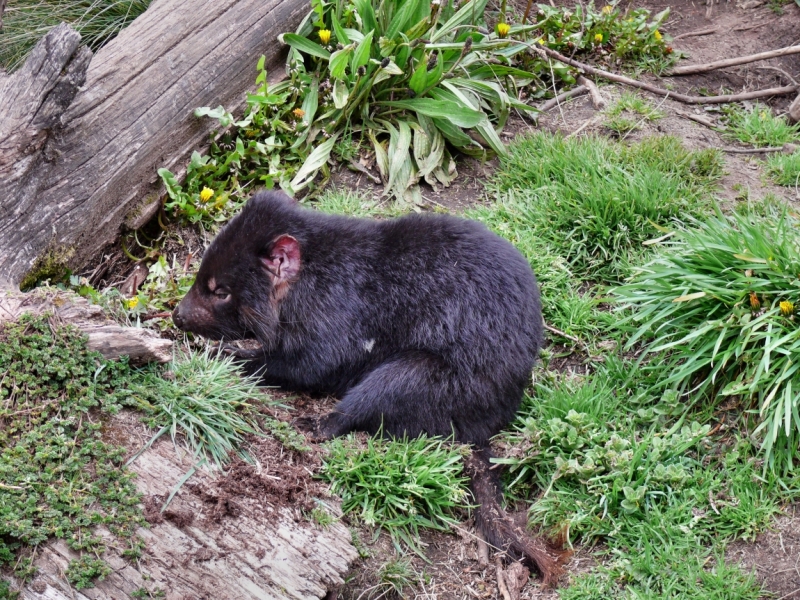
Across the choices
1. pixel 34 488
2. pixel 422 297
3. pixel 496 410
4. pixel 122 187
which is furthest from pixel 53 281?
pixel 496 410

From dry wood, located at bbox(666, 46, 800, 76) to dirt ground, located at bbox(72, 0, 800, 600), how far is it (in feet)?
0.24

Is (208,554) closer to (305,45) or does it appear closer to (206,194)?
(206,194)

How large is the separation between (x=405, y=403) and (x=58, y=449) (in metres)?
1.71

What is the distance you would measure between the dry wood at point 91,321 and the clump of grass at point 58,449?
64mm

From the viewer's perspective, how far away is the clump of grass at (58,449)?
10.7 feet

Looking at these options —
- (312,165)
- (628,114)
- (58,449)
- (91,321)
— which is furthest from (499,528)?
(628,114)

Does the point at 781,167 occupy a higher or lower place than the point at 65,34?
lower

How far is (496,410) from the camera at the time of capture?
4.42 m

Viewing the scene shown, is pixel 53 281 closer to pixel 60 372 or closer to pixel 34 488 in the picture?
pixel 60 372

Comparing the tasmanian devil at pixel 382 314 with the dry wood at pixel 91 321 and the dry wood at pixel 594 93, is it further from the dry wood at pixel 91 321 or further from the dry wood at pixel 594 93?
the dry wood at pixel 594 93

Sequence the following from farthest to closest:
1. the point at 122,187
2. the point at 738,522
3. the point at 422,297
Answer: the point at 122,187
the point at 422,297
the point at 738,522

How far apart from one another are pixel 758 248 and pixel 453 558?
7.53 ft

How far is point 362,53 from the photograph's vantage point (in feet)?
19.4

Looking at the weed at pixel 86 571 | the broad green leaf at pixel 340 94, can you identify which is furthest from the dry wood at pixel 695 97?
the weed at pixel 86 571
